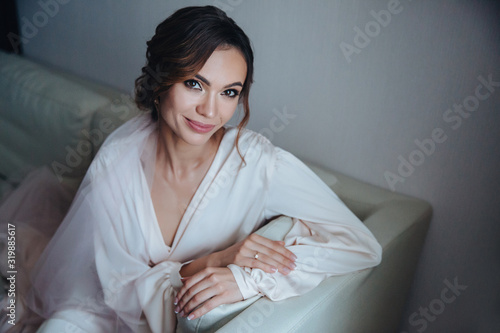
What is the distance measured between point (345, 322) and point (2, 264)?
1150mm

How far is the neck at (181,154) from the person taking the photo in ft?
4.29

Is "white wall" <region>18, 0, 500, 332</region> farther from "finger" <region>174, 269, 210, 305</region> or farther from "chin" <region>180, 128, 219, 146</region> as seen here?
"finger" <region>174, 269, 210, 305</region>

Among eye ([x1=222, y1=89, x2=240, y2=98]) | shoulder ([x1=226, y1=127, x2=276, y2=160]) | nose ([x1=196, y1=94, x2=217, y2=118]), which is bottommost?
shoulder ([x1=226, y1=127, x2=276, y2=160])

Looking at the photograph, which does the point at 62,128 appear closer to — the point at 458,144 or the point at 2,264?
the point at 2,264

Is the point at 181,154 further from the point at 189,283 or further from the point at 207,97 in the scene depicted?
the point at 189,283

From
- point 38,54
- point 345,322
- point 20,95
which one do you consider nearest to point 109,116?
point 20,95

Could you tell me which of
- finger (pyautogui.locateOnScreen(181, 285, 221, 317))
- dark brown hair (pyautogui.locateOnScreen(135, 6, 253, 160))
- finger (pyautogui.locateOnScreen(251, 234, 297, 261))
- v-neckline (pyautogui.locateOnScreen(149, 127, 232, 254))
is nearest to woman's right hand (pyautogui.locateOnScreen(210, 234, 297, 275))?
finger (pyautogui.locateOnScreen(251, 234, 297, 261))

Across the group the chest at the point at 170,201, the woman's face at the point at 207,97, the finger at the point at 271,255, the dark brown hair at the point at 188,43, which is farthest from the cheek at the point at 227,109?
the finger at the point at 271,255

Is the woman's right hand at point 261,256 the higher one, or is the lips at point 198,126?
the lips at point 198,126

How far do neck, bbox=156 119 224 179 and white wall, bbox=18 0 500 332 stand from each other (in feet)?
1.18

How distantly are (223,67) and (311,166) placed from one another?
1.83 ft

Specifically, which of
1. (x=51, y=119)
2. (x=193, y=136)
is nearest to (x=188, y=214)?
(x=193, y=136)

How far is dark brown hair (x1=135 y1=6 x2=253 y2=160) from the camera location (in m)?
1.07

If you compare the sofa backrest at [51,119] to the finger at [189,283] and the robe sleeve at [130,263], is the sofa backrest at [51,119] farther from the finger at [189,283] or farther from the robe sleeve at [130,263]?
the finger at [189,283]
